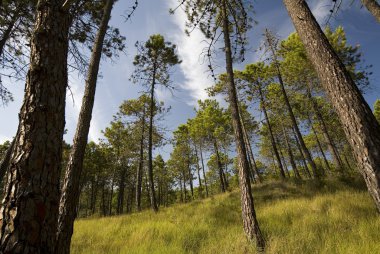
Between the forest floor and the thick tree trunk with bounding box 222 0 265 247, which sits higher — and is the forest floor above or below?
below

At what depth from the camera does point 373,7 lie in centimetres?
847

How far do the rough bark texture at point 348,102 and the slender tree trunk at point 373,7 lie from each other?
643 centimetres

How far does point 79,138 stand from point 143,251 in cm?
266

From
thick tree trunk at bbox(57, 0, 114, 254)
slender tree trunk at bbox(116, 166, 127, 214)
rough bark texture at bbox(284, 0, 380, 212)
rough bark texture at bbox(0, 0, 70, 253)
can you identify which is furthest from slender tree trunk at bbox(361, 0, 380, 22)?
slender tree trunk at bbox(116, 166, 127, 214)

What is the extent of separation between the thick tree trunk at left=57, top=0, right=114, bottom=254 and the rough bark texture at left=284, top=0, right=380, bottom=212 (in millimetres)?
4400

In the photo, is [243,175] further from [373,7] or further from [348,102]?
[373,7]

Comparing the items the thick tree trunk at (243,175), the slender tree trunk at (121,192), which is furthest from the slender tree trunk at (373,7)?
the slender tree trunk at (121,192)

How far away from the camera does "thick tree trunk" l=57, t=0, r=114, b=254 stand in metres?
3.77

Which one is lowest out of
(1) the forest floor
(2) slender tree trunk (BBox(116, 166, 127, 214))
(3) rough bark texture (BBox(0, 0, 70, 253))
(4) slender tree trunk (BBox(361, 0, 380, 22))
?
(1) the forest floor

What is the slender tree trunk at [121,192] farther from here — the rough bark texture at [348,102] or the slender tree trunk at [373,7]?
the rough bark texture at [348,102]

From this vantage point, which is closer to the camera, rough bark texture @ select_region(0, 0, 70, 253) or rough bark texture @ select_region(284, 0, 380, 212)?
rough bark texture @ select_region(0, 0, 70, 253)

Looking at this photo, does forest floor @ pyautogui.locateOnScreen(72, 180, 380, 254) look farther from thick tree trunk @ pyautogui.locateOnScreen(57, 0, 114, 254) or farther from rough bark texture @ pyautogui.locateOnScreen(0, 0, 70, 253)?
rough bark texture @ pyautogui.locateOnScreen(0, 0, 70, 253)

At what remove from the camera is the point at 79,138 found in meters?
4.61

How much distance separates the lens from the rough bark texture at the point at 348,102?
285 cm
